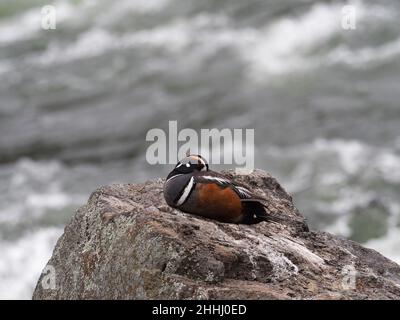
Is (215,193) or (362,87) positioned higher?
(362,87)

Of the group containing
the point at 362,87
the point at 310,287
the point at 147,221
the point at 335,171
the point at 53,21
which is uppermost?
the point at 53,21

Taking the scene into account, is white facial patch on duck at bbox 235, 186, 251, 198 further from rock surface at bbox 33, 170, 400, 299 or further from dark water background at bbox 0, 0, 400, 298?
dark water background at bbox 0, 0, 400, 298

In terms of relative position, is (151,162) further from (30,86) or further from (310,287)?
(310,287)

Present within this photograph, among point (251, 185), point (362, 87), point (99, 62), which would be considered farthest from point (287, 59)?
point (251, 185)

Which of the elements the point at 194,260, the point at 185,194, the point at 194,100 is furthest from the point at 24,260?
the point at 194,260

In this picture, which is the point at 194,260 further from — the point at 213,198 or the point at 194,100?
the point at 194,100

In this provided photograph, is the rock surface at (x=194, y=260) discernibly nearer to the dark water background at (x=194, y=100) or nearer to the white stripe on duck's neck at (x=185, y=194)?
the white stripe on duck's neck at (x=185, y=194)

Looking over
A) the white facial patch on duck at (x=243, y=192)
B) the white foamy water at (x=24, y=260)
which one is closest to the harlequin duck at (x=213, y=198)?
the white facial patch on duck at (x=243, y=192)
